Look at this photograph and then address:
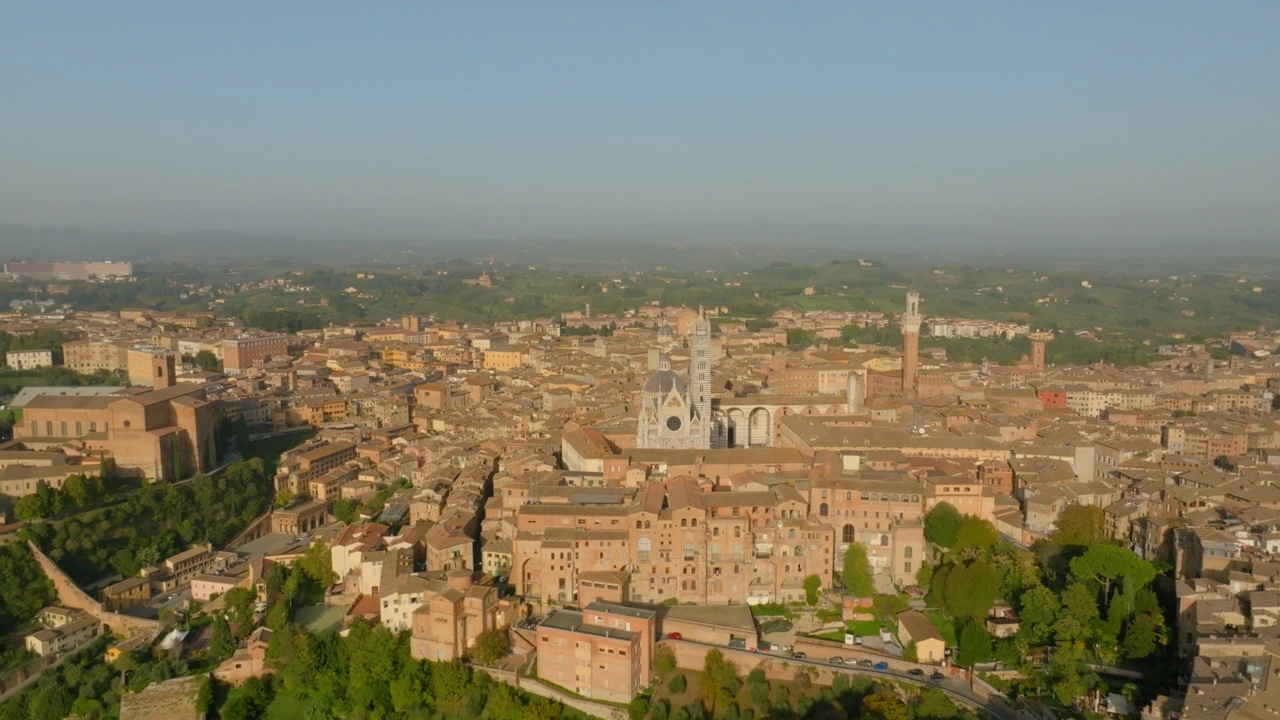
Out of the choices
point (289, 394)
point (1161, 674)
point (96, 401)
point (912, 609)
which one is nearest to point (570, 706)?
point (912, 609)

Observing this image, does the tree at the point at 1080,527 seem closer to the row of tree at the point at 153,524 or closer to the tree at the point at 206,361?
the row of tree at the point at 153,524

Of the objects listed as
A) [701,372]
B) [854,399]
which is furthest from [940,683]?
[854,399]

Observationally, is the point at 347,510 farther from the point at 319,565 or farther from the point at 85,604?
the point at 85,604

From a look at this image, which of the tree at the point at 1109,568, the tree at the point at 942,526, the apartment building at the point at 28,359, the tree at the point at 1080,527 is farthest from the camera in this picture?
the apartment building at the point at 28,359

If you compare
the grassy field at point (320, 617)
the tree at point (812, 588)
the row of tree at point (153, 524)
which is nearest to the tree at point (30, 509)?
the row of tree at point (153, 524)

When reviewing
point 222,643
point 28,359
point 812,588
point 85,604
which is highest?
point 28,359
